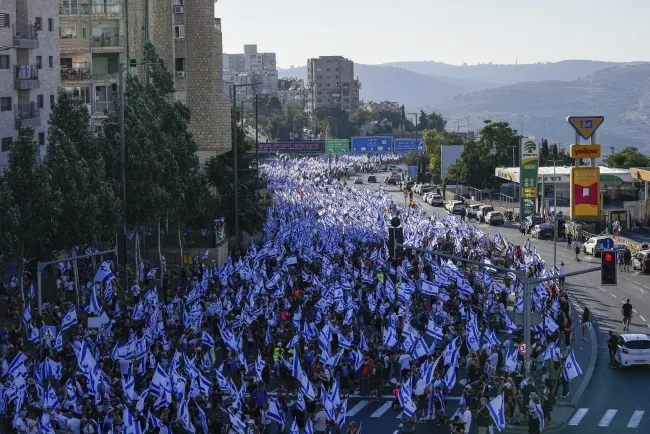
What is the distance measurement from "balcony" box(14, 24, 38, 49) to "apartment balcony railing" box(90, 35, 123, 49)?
12145mm

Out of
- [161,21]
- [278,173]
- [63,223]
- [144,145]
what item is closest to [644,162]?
[278,173]

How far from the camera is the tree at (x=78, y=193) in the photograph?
4253cm

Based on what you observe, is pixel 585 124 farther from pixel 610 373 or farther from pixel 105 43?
pixel 610 373

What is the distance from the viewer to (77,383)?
1144 inches

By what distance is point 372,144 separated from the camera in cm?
14625

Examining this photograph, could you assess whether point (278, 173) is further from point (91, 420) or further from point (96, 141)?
point (91, 420)

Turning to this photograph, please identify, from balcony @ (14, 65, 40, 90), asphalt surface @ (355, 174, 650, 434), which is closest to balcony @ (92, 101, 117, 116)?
balcony @ (14, 65, 40, 90)

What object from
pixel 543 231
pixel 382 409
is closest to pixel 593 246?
pixel 543 231

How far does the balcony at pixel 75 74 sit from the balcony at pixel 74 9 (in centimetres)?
378

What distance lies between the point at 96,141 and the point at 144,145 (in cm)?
273

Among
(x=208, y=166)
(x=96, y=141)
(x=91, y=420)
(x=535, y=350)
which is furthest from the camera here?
(x=208, y=166)

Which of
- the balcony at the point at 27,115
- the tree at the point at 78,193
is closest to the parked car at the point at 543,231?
Answer: the balcony at the point at 27,115

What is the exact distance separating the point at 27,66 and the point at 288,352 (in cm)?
3013

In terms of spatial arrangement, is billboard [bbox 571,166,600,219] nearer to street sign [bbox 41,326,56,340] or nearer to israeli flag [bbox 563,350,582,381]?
israeli flag [bbox 563,350,582,381]
